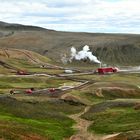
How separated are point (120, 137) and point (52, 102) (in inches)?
1846

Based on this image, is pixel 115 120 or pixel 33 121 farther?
pixel 115 120

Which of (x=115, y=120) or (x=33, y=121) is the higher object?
(x=33, y=121)

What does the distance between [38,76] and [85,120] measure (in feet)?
329

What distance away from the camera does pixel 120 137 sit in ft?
209

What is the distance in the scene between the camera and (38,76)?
189250 millimetres

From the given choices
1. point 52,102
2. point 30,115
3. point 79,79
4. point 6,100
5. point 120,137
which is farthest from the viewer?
point 79,79

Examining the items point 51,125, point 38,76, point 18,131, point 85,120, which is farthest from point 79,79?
point 18,131

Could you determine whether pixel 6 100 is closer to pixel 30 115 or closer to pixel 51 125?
pixel 30 115

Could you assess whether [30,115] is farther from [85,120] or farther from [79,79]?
[79,79]

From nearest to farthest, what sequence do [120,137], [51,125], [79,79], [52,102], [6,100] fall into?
[120,137]
[51,125]
[6,100]
[52,102]
[79,79]

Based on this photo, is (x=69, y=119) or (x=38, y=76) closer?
(x=69, y=119)

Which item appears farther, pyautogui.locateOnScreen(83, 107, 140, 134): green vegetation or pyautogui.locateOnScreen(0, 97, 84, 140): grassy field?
pyautogui.locateOnScreen(83, 107, 140, 134): green vegetation

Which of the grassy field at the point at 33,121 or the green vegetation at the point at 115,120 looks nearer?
the grassy field at the point at 33,121

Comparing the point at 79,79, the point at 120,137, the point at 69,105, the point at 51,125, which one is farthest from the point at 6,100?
the point at 79,79
